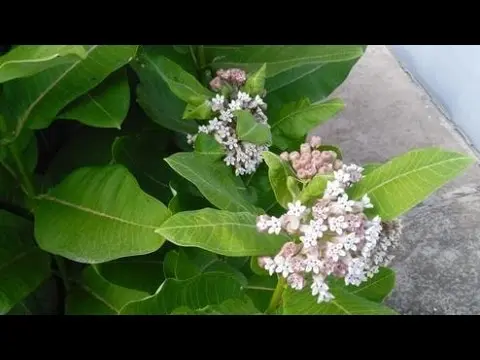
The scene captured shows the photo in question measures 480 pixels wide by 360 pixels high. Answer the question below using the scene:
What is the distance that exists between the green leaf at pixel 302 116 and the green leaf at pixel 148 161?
0.67 feet

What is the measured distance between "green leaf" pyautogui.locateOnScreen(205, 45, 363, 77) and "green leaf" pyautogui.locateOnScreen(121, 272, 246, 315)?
1.12 feet

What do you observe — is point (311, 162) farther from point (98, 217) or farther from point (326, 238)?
point (98, 217)

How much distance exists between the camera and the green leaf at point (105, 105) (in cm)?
101

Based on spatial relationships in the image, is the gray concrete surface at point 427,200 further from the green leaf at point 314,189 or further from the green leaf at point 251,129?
the green leaf at point 314,189

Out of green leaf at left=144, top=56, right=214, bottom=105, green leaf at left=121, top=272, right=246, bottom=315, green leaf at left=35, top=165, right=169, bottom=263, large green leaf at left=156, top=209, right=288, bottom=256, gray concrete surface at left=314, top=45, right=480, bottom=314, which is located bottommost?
gray concrete surface at left=314, top=45, right=480, bottom=314

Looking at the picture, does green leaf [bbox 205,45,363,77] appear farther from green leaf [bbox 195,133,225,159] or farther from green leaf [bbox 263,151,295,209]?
green leaf [bbox 263,151,295,209]

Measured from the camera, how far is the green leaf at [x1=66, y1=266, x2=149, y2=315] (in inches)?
41.3

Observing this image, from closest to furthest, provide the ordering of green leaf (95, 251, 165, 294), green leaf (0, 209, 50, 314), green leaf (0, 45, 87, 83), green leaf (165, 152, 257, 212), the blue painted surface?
green leaf (0, 45, 87, 83), green leaf (165, 152, 257, 212), green leaf (0, 209, 50, 314), green leaf (95, 251, 165, 294), the blue painted surface

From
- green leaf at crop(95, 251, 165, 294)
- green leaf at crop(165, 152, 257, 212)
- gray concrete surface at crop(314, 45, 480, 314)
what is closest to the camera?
green leaf at crop(165, 152, 257, 212)

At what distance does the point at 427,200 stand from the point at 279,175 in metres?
1.36

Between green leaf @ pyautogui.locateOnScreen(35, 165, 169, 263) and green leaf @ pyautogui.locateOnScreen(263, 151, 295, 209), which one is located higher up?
green leaf @ pyautogui.locateOnScreen(263, 151, 295, 209)

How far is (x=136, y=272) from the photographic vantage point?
3.67 feet

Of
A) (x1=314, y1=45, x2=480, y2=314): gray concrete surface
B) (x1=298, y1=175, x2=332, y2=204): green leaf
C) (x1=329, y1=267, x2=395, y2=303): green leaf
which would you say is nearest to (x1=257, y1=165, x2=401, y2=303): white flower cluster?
(x1=298, y1=175, x2=332, y2=204): green leaf

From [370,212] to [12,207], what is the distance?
57 cm
